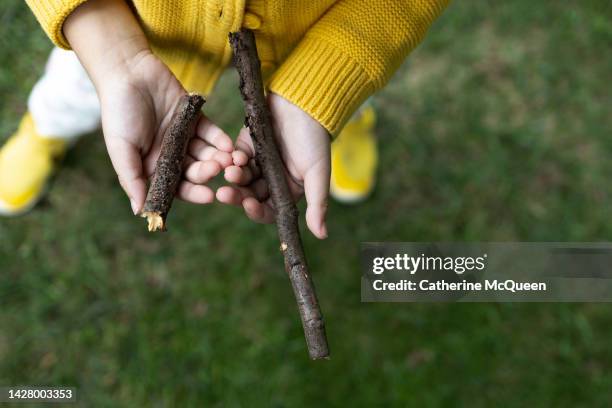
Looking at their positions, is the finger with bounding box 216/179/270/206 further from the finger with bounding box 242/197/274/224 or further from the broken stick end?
the broken stick end

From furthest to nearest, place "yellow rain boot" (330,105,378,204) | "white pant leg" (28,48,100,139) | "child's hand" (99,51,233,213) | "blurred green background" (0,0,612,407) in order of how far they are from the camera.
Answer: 1. "yellow rain boot" (330,105,378,204)
2. "blurred green background" (0,0,612,407)
3. "white pant leg" (28,48,100,139)
4. "child's hand" (99,51,233,213)

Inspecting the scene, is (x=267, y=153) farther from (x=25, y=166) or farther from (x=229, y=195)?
(x=25, y=166)

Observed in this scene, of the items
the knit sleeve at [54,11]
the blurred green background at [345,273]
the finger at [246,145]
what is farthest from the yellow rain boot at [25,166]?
the finger at [246,145]

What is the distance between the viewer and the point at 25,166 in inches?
79.0

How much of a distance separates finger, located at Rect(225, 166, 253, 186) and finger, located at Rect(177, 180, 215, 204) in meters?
0.05

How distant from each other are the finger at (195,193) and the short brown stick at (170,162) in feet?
0.08

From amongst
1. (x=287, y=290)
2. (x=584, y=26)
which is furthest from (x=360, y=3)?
(x=584, y=26)

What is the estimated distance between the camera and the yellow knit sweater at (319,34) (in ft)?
4.11

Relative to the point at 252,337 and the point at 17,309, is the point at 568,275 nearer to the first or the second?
the point at 252,337

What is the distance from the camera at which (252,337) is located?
201 centimetres

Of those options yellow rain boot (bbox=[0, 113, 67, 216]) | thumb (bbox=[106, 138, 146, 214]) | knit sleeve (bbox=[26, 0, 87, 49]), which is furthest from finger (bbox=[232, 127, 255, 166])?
yellow rain boot (bbox=[0, 113, 67, 216])

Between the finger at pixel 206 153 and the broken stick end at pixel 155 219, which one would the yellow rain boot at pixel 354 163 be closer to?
the finger at pixel 206 153

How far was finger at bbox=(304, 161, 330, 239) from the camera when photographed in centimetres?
127

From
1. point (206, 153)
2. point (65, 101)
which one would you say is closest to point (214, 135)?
point (206, 153)
